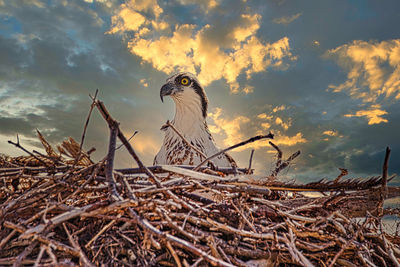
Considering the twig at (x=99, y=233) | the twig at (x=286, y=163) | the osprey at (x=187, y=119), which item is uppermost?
the osprey at (x=187, y=119)

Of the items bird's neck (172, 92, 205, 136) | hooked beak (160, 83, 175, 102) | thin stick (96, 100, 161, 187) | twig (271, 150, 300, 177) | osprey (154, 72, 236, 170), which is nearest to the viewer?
thin stick (96, 100, 161, 187)

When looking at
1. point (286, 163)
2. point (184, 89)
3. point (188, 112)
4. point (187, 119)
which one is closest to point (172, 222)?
point (286, 163)

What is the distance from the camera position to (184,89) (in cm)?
470

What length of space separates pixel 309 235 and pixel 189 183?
752 millimetres

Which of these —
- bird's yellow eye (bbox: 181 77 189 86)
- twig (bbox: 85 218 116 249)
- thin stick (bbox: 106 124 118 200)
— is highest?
bird's yellow eye (bbox: 181 77 189 86)

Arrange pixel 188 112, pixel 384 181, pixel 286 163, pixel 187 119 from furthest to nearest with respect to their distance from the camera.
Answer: pixel 188 112 → pixel 187 119 → pixel 286 163 → pixel 384 181

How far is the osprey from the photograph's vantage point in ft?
12.3

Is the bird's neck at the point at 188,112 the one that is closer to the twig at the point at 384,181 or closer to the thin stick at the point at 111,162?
the twig at the point at 384,181

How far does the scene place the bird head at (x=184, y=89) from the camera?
4639mm

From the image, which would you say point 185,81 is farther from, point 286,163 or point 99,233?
point 99,233

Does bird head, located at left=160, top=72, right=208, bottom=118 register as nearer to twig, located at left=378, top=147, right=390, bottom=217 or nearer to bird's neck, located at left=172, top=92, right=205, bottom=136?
bird's neck, located at left=172, top=92, right=205, bottom=136

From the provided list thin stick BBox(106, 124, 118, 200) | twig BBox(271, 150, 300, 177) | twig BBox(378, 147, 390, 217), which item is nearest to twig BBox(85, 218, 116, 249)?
thin stick BBox(106, 124, 118, 200)

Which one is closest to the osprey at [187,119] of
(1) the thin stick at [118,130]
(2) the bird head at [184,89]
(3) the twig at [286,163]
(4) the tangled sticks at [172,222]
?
(2) the bird head at [184,89]

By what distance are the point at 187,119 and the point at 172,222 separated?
11.5 ft
